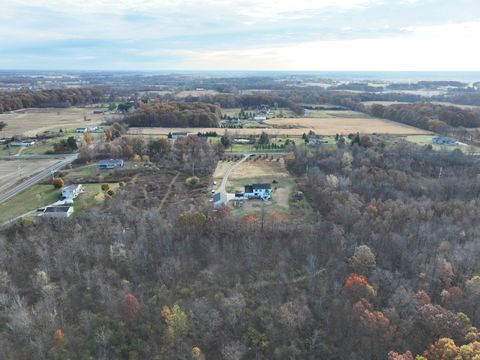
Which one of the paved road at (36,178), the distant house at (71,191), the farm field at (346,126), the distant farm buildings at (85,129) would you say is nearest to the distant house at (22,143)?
the paved road at (36,178)

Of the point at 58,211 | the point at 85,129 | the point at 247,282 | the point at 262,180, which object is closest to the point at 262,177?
the point at 262,180

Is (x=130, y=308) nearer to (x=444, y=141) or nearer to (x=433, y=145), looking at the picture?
(x=433, y=145)

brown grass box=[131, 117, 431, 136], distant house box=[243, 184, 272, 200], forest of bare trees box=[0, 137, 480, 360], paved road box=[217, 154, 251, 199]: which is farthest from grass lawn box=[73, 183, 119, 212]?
brown grass box=[131, 117, 431, 136]

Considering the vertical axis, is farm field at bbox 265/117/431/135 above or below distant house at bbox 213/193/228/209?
above

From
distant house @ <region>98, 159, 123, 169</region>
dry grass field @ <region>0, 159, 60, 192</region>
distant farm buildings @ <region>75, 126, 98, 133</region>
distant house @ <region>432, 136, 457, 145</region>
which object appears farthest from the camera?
distant farm buildings @ <region>75, 126, 98, 133</region>

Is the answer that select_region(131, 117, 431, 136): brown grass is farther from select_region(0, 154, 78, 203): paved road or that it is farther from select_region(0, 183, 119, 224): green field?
select_region(0, 183, 119, 224): green field

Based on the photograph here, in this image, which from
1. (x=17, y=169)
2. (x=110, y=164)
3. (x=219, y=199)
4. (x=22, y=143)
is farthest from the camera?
(x=22, y=143)

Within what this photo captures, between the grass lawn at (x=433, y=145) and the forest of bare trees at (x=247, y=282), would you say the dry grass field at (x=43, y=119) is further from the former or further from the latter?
the grass lawn at (x=433, y=145)
